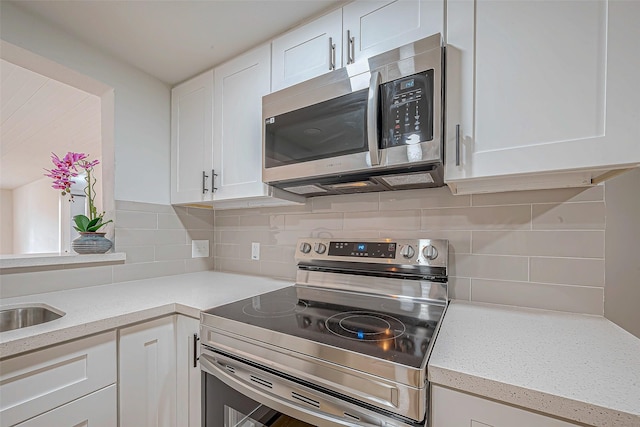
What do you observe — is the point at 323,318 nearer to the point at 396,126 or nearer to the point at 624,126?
the point at 396,126

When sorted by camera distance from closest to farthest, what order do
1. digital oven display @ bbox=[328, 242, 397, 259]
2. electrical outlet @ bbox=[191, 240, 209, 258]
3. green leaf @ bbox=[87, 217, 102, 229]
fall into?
digital oven display @ bbox=[328, 242, 397, 259]
green leaf @ bbox=[87, 217, 102, 229]
electrical outlet @ bbox=[191, 240, 209, 258]

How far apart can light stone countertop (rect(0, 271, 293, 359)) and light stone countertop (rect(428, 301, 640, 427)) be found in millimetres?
903

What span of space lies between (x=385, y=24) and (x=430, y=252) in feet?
3.01

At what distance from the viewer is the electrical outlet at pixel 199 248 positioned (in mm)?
1959

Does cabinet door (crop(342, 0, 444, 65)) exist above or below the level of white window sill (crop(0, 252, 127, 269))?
above

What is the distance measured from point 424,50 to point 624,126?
58cm

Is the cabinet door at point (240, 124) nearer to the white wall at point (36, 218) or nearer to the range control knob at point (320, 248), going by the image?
the range control knob at point (320, 248)

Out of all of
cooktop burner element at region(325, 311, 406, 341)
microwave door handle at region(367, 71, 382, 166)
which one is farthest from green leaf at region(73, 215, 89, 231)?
microwave door handle at region(367, 71, 382, 166)

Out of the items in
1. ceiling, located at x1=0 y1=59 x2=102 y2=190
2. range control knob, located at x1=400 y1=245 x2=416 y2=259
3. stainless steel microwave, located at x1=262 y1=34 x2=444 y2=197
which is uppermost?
ceiling, located at x1=0 y1=59 x2=102 y2=190

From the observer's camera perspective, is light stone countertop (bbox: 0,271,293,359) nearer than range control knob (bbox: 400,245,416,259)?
Yes

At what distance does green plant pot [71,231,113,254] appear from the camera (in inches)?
57.9

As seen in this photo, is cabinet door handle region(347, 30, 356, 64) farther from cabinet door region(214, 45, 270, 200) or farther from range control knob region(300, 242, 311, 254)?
range control knob region(300, 242, 311, 254)

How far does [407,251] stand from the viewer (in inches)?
47.8

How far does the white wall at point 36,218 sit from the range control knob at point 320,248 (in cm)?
575
